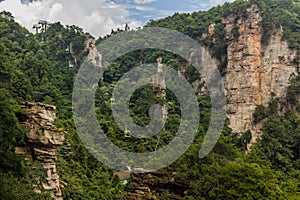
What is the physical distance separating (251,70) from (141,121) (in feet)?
44.2

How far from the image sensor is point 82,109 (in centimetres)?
4006

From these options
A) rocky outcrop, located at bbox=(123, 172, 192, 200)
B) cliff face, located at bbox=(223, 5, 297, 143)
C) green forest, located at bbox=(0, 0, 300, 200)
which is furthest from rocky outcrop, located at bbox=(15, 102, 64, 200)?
cliff face, located at bbox=(223, 5, 297, 143)

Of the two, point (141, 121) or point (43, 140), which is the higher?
point (141, 121)

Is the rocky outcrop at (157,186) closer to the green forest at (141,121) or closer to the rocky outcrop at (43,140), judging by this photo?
the green forest at (141,121)

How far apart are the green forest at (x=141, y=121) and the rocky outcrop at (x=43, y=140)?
1.51 ft

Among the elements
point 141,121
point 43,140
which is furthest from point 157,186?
point 141,121

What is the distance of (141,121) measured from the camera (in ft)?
130

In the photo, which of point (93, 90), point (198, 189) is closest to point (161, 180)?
point (198, 189)

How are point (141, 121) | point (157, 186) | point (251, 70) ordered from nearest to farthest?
point (157, 186) → point (141, 121) → point (251, 70)

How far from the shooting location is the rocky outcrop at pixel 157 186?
21.0 m

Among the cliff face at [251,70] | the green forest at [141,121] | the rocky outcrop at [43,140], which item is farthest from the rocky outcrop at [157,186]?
the cliff face at [251,70]

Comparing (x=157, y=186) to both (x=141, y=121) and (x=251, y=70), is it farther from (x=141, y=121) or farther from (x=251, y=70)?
(x=251, y=70)

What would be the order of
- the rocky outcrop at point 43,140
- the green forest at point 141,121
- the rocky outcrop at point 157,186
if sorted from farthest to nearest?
the rocky outcrop at point 157,186 → the rocky outcrop at point 43,140 → the green forest at point 141,121

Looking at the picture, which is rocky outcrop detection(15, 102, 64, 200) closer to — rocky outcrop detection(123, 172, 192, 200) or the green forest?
the green forest
